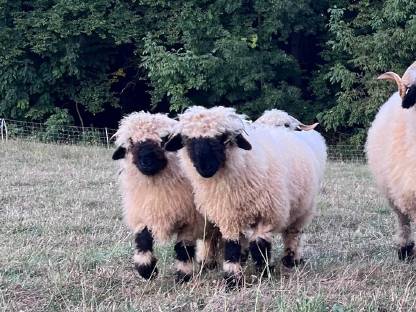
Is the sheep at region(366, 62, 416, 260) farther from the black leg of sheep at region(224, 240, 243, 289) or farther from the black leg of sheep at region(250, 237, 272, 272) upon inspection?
the black leg of sheep at region(224, 240, 243, 289)

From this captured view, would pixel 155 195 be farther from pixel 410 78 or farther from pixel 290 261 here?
pixel 410 78

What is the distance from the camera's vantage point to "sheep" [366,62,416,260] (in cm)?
712

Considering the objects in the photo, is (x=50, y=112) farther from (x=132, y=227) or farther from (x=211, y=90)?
(x=132, y=227)

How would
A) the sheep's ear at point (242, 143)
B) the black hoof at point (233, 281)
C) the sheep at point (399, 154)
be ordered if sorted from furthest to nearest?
the sheep at point (399, 154), the sheep's ear at point (242, 143), the black hoof at point (233, 281)

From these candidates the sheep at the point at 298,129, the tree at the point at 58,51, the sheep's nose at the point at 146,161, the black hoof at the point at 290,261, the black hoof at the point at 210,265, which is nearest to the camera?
the sheep's nose at the point at 146,161

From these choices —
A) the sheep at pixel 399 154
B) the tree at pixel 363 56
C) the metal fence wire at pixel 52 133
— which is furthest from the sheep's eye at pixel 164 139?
the tree at pixel 363 56

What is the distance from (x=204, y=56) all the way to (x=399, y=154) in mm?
20755

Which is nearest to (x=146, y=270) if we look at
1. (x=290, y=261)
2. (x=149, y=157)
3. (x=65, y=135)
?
(x=149, y=157)

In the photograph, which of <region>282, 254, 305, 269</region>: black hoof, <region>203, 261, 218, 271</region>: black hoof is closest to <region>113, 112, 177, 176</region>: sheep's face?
<region>203, 261, 218, 271</region>: black hoof

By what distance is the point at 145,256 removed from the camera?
22.4 ft

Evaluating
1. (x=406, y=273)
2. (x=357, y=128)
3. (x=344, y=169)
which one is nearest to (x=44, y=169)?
(x=344, y=169)

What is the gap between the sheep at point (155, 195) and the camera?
6.96 meters

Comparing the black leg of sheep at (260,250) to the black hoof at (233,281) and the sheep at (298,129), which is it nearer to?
the black hoof at (233,281)

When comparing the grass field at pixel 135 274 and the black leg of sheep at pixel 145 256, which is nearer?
the grass field at pixel 135 274
